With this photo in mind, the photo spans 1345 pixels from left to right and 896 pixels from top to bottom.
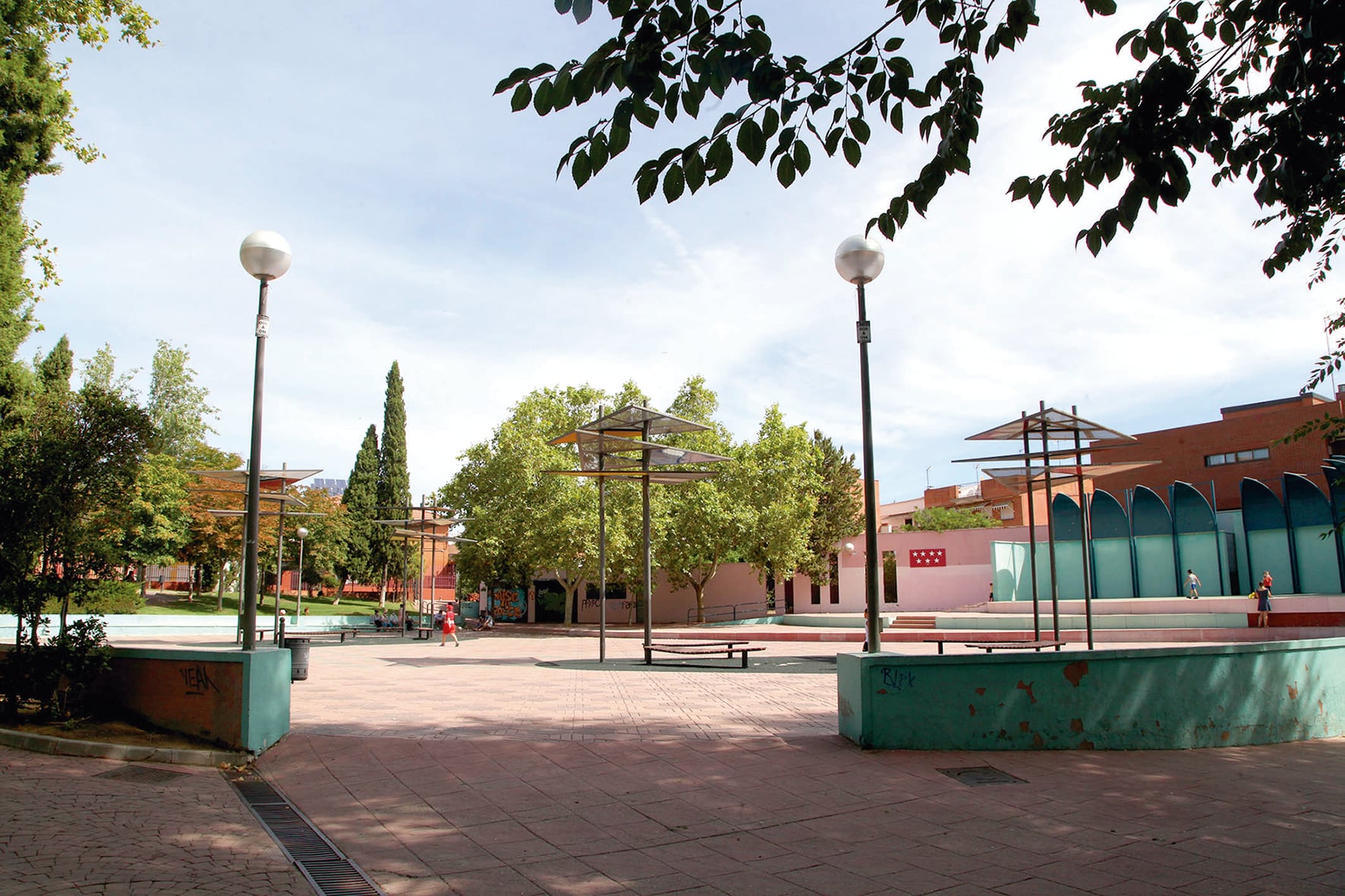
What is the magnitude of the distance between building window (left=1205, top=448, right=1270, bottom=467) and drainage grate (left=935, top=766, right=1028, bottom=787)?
46903 mm

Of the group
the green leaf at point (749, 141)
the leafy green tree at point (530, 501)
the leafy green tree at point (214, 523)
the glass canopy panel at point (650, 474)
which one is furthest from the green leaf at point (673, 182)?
the leafy green tree at point (214, 523)

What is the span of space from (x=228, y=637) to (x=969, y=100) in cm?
3061

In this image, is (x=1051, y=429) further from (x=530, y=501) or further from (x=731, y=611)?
(x=731, y=611)

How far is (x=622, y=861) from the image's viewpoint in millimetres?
4668

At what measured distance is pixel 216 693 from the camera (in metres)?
7.66

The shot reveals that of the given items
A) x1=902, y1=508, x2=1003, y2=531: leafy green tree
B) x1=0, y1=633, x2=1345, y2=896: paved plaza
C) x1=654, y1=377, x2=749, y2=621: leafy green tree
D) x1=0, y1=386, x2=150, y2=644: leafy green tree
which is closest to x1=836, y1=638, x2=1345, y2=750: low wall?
x1=0, y1=633, x2=1345, y2=896: paved plaza

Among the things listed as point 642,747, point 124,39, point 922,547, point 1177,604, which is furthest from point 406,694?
point 922,547

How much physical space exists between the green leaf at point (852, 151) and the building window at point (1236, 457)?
163ft

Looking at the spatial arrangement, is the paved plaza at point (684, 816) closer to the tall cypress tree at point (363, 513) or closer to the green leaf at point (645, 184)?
the green leaf at point (645, 184)

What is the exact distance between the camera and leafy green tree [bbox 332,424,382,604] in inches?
2153

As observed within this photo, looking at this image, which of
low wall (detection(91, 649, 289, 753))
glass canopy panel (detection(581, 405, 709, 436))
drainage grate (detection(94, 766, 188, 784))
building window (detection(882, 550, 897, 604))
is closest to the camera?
drainage grate (detection(94, 766, 188, 784))

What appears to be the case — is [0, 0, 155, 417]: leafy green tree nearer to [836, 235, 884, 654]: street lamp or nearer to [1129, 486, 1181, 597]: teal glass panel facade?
[836, 235, 884, 654]: street lamp

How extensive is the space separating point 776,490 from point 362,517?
30.5 meters

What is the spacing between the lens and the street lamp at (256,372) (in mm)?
7613
